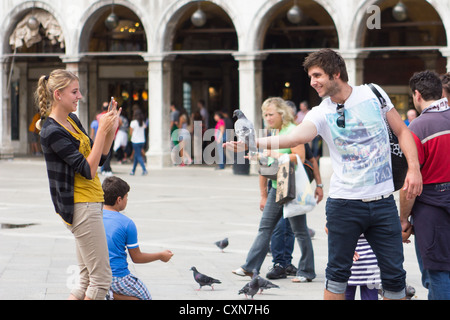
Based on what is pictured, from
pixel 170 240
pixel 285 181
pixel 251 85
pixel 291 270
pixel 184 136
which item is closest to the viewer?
pixel 285 181

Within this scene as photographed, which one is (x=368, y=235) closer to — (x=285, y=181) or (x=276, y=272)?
(x=285, y=181)

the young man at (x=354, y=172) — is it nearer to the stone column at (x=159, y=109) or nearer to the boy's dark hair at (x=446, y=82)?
the boy's dark hair at (x=446, y=82)

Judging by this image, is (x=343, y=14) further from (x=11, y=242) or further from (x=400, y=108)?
(x=11, y=242)

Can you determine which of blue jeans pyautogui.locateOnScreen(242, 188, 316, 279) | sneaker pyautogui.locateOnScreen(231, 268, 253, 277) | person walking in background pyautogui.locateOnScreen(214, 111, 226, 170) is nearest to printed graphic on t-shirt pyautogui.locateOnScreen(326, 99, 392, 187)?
blue jeans pyautogui.locateOnScreen(242, 188, 316, 279)

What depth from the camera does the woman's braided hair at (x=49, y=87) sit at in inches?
204

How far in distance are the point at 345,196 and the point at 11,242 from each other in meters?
6.01

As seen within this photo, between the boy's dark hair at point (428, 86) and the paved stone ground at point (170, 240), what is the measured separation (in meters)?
2.01

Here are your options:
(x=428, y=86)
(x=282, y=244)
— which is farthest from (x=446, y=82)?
(x=282, y=244)

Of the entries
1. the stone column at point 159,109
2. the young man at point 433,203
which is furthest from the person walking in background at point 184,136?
the young man at point 433,203

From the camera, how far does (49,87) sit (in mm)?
5215

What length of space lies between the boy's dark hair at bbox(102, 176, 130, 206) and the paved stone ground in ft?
5.26

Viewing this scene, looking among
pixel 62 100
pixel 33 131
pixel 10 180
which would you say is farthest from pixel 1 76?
pixel 62 100

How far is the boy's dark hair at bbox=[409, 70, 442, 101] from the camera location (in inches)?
225

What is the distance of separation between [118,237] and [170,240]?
16.1 feet
